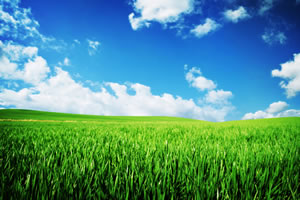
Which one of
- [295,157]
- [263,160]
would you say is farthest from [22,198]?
[295,157]

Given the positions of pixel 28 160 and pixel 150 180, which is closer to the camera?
pixel 150 180

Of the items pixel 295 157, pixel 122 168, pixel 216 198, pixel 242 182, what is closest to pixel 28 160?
pixel 122 168

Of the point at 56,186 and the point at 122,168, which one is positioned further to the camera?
the point at 122,168

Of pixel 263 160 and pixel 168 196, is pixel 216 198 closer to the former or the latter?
pixel 168 196

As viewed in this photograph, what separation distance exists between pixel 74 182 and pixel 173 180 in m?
0.72

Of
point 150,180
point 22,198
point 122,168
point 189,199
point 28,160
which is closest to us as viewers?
point 22,198

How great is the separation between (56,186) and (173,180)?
32.3 inches

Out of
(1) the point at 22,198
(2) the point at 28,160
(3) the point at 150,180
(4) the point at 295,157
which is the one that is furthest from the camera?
(4) the point at 295,157

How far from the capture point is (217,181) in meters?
1.11

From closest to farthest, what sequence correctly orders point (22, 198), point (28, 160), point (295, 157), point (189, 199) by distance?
point (22, 198) → point (189, 199) → point (28, 160) → point (295, 157)

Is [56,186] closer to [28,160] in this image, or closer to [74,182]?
[74,182]

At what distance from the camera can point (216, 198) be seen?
3.17 feet

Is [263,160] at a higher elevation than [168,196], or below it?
higher

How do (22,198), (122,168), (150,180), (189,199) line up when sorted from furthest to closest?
(122,168) < (150,180) < (189,199) < (22,198)
